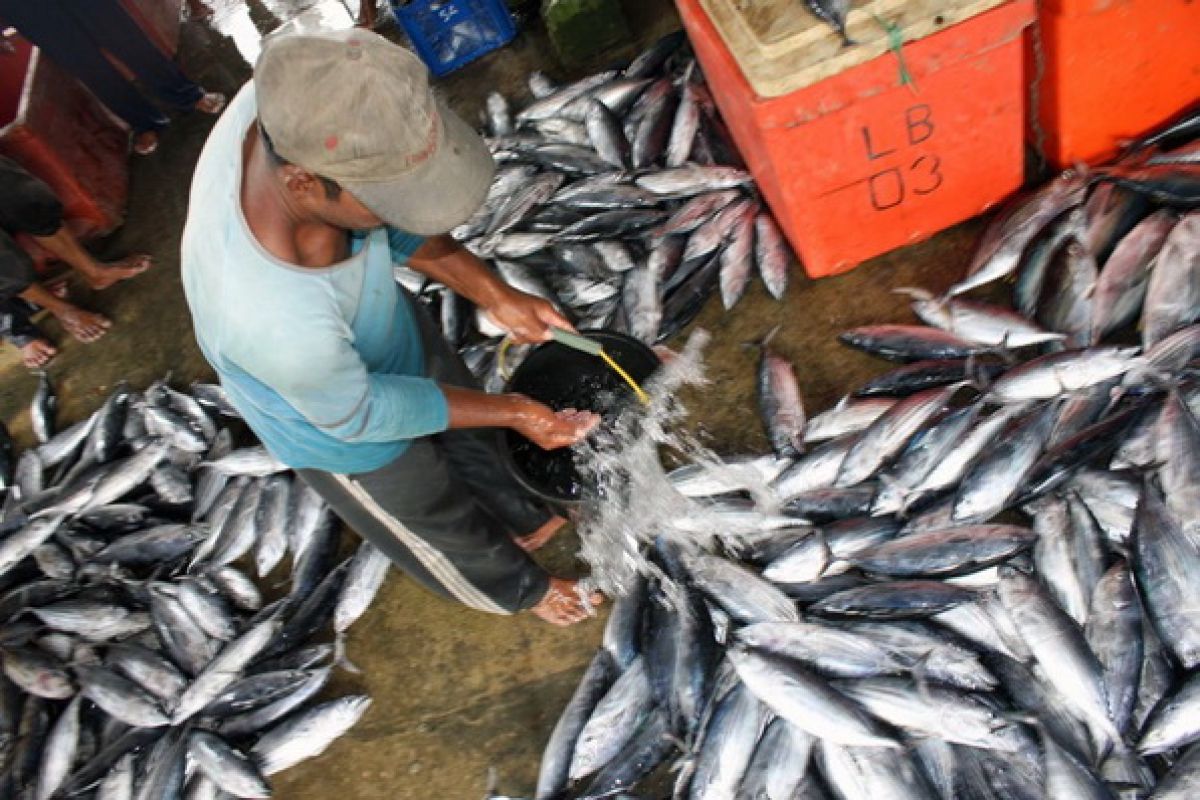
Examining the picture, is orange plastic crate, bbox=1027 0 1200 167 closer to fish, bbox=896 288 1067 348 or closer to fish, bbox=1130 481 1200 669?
fish, bbox=896 288 1067 348

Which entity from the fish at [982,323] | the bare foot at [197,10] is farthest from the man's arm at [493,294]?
the bare foot at [197,10]

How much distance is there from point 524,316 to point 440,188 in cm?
116

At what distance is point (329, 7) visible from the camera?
6367 millimetres

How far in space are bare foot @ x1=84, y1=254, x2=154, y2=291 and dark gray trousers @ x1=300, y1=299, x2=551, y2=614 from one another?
279 cm

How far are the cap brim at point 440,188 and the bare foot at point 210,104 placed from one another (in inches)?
183

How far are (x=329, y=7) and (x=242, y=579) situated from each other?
169 inches

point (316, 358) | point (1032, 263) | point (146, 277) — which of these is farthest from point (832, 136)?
point (146, 277)

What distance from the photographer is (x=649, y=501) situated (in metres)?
3.41

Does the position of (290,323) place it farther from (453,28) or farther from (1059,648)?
(453,28)

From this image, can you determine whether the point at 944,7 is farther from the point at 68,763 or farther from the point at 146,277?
the point at 146,277

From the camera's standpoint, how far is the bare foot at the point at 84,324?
4.97 m

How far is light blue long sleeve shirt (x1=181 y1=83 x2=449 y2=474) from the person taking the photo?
1.98 m

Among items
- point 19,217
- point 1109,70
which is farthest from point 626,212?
point 19,217

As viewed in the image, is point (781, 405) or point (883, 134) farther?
point (781, 405)
